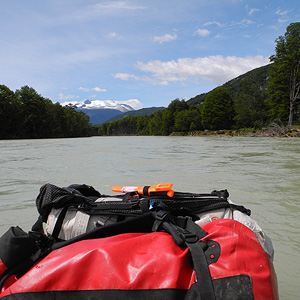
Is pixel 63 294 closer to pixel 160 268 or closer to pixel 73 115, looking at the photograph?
pixel 160 268

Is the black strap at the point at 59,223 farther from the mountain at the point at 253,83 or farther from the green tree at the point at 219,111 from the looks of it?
the green tree at the point at 219,111

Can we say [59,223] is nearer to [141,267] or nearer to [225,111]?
[141,267]

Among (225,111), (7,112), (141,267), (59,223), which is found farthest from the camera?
(225,111)

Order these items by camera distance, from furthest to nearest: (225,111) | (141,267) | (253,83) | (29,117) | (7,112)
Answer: (253,83) < (29,117) < (225,111) < (7,112) < (141,267)

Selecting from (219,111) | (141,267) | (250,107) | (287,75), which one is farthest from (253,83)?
(141,267)

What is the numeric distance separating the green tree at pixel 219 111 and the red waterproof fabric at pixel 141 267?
5306cm

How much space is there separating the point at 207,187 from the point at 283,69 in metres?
33.0

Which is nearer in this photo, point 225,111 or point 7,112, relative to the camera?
point 7,112

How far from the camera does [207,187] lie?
4.14 meters

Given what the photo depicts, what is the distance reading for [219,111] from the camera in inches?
2066

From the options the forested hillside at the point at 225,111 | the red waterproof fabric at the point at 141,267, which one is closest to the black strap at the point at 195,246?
the red waterproof fabric at the point at 141,267

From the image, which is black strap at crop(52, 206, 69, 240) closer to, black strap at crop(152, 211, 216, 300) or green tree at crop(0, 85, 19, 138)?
black strap at crop(152, 211, 216, 300)

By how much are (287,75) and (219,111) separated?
2130 centimetres

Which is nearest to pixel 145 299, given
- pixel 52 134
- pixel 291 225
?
pixel 291 225
